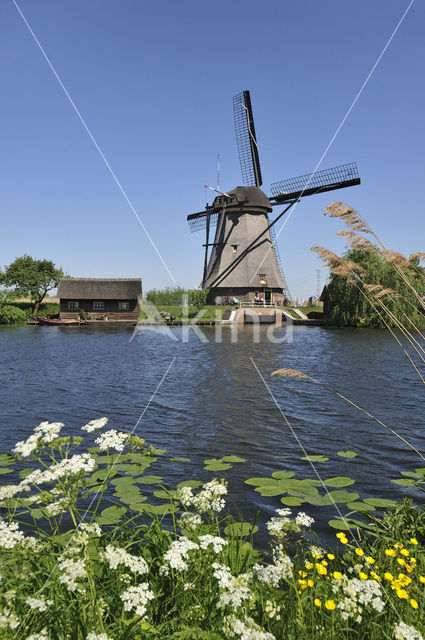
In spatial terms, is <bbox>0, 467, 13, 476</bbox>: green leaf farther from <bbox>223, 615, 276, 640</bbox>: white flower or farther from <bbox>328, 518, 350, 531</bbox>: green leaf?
<bbox>223, 615, 276, 640</bbox>: white flower

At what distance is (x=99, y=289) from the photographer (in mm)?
41750

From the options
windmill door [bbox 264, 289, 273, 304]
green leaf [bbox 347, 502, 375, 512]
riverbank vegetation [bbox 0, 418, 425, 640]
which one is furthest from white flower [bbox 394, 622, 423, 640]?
windmill door [bbox 264, 289, 273, 304]

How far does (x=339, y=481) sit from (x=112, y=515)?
258cm

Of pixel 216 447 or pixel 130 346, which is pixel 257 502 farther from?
pixel 130 346

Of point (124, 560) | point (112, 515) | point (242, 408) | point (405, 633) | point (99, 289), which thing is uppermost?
point (99, 289)

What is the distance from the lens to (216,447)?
6.43 metres

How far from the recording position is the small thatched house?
4141 centimetres

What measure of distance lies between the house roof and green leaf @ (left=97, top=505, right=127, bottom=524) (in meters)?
38.1

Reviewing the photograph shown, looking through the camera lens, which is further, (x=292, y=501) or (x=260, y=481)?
(x=260, y=481)

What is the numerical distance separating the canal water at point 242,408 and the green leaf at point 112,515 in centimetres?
106

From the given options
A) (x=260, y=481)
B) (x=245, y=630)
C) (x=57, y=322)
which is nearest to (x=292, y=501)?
(x=260, y=481)

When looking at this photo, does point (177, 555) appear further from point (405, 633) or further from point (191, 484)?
point (191, 484)

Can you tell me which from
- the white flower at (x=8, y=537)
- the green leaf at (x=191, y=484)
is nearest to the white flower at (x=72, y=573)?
the white flower at (x=8, y=537)

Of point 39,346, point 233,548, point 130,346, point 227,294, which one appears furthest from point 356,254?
point 233,548
